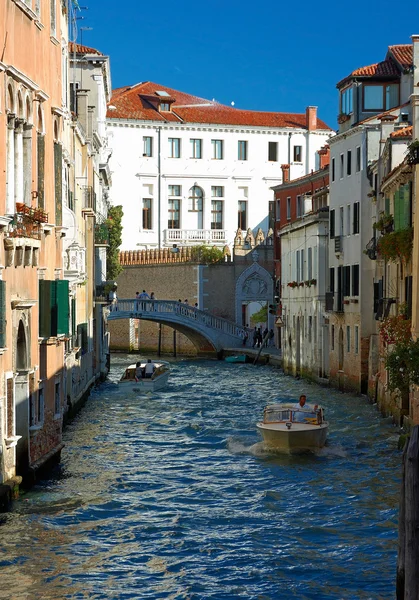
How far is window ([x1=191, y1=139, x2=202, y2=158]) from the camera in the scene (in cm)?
6319

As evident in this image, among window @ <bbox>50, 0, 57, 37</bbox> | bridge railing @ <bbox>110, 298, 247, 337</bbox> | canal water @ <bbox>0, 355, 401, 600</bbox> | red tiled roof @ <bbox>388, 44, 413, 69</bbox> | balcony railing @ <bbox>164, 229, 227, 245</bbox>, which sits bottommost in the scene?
canal water @ <bbox>0, 355, 401, 600</bbox>

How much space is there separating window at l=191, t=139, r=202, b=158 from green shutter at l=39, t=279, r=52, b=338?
154ft

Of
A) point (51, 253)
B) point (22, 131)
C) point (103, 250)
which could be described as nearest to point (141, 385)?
point (103, 250)

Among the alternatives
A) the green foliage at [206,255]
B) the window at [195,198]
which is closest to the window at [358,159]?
the green foliage at [206,255]

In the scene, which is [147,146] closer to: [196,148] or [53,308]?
[196,148]

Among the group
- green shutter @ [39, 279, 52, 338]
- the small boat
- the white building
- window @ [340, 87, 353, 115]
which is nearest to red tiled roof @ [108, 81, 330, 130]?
the white building

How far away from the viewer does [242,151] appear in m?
64.3

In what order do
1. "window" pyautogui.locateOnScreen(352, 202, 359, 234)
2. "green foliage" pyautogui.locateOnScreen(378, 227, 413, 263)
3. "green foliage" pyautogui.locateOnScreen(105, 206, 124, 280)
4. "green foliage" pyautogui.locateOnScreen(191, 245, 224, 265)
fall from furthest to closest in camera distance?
1. "green foliage" pyautogui.locateOnScreen(191, 245, 224, 265)
2. "green foliage" pyautogui.locateOnScreen(105, 206, 124, 280)
3. "window" pyautogui.locateOnScreen(352, 202, 359, 234)
4. "green foliage" pyautogui.locateOnScreen(378, 227, 413, 263)

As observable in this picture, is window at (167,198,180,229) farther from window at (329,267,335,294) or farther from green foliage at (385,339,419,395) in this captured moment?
green foliage at (385,339,419,395)

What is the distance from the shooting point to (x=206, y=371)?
43.4 metres

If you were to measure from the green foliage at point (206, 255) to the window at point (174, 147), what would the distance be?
9.51m

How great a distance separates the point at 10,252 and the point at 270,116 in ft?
171

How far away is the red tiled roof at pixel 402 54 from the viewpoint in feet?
111

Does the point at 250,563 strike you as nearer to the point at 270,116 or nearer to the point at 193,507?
the point at 193,507
